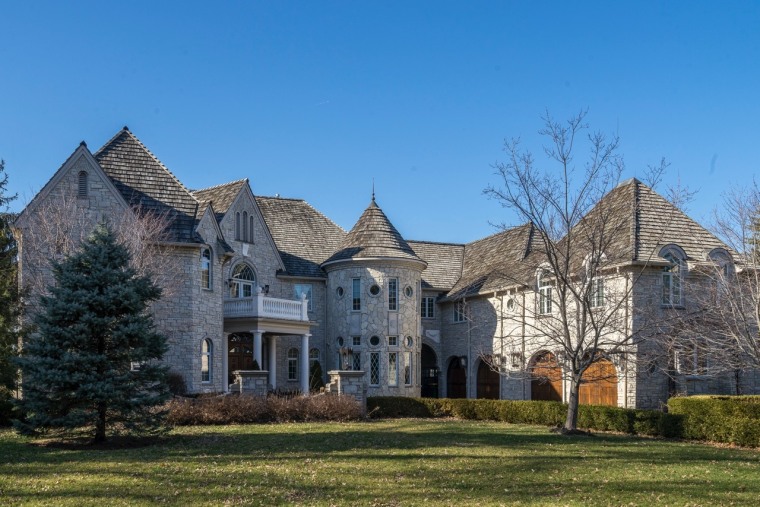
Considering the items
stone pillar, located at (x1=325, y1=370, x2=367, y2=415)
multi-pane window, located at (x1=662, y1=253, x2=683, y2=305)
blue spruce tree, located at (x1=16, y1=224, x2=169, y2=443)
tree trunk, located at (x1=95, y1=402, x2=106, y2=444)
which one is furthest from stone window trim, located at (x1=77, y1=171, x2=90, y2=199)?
multi-pane window, located at (x1=662, y1=253, x2=683, y2=305)

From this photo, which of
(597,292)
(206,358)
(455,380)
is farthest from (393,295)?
(597,292)

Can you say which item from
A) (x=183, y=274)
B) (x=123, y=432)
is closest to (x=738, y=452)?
(x=123, y=432)

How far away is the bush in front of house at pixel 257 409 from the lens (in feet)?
78.8

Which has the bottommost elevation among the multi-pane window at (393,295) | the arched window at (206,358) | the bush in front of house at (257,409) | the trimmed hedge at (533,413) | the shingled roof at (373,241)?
the trimmed hedge at (533,413)

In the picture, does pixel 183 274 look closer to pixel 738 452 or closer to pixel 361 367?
pixel 361 367

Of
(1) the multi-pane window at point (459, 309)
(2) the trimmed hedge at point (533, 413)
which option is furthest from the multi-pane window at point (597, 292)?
(1) the multi-pane window at point (459, 309)

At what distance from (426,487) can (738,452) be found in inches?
396

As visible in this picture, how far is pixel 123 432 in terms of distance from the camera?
19.7m

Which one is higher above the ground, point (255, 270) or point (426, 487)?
point (255, 270)

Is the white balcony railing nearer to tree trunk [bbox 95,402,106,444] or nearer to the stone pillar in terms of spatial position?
the stone pillar

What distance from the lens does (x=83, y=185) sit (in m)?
29.6

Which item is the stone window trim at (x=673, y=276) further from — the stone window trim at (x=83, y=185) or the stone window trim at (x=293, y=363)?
the stone window trim at (x=83, y=185)

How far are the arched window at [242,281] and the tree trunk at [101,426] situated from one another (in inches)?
681

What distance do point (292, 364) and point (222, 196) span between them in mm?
8413
